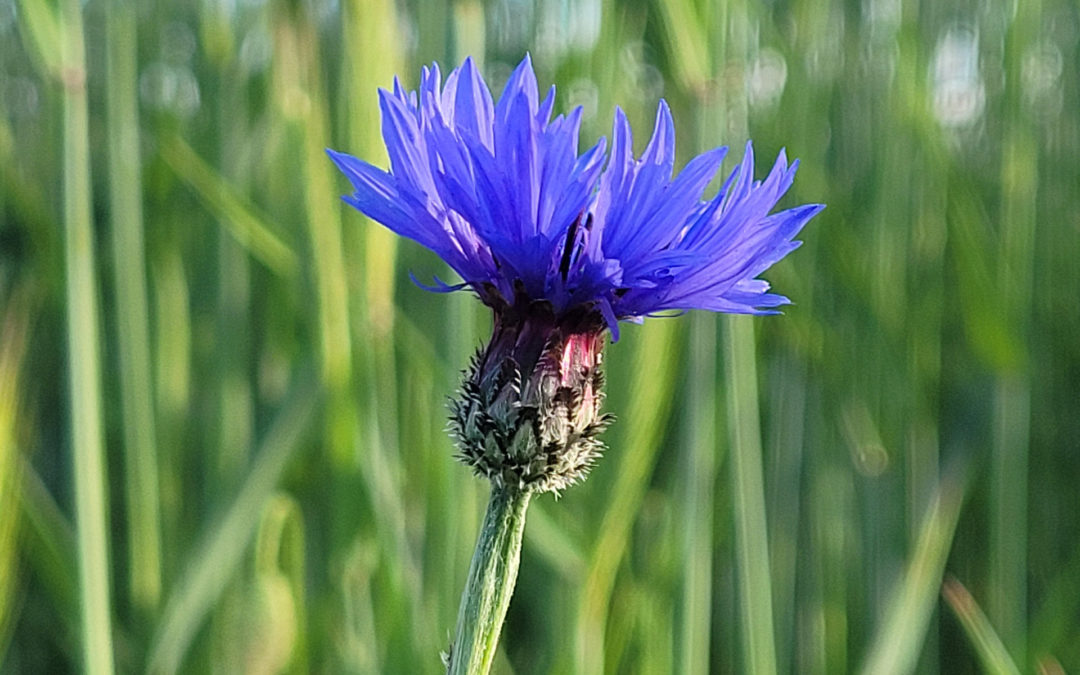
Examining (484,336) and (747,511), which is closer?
(747,511)

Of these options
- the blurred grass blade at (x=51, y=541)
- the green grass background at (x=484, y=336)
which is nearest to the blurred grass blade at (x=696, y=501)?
the green grass background at (x=484, y=336)

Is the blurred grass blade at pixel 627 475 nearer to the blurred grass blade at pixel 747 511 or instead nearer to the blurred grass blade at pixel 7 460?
the blurred grass blade at pixel 747 511

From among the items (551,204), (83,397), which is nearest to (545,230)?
(551,204)

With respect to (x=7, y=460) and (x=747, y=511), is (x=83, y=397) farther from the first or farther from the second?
(x=747, y=511)

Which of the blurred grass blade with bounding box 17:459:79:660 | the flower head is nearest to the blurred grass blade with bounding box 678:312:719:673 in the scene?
the flower head

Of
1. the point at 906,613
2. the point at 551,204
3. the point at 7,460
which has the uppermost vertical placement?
the point at 551,204

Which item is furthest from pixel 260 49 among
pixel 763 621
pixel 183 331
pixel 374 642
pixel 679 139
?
pixel 763 621

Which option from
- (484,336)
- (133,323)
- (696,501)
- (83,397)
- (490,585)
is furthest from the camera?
(484,336)

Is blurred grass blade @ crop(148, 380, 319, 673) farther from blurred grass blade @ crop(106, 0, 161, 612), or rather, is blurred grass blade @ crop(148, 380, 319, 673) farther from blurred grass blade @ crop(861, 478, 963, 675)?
blurred grass blade @ crop(861, 478, 963, 675)
